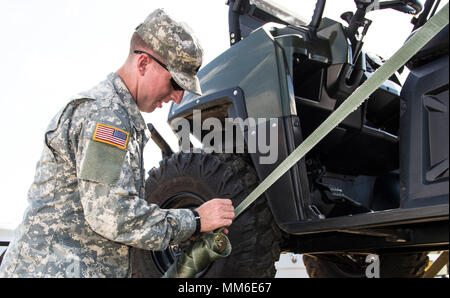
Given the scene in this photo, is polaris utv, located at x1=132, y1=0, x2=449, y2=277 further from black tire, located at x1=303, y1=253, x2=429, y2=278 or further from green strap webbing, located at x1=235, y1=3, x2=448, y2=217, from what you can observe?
green strap webbing, located at x1=235, y1=3, x2=448, y2=217

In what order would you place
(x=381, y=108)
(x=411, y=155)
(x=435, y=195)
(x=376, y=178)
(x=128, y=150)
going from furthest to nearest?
(x=376, y=178) → (x=381, y=108) → (x=128, y=150) → (x=411, y=155) → (x=435, y=195)

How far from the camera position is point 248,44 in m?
2.95

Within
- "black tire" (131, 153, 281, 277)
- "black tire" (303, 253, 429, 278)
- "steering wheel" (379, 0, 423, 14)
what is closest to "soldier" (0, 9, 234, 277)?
"black tire" (131, 153, 281, 277)

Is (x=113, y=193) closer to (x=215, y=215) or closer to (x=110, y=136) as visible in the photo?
(x=110, y=136)

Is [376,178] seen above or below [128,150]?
above

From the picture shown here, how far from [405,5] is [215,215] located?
1965 mm

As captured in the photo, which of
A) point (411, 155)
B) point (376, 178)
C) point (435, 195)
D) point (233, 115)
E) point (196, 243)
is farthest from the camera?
point (376, 178)

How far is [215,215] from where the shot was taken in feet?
7.44

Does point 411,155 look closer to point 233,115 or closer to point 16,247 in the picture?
point 233,115

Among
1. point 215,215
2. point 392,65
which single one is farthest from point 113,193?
point 392,65

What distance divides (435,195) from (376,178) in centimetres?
192

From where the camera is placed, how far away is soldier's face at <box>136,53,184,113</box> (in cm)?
235

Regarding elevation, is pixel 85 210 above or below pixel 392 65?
below
